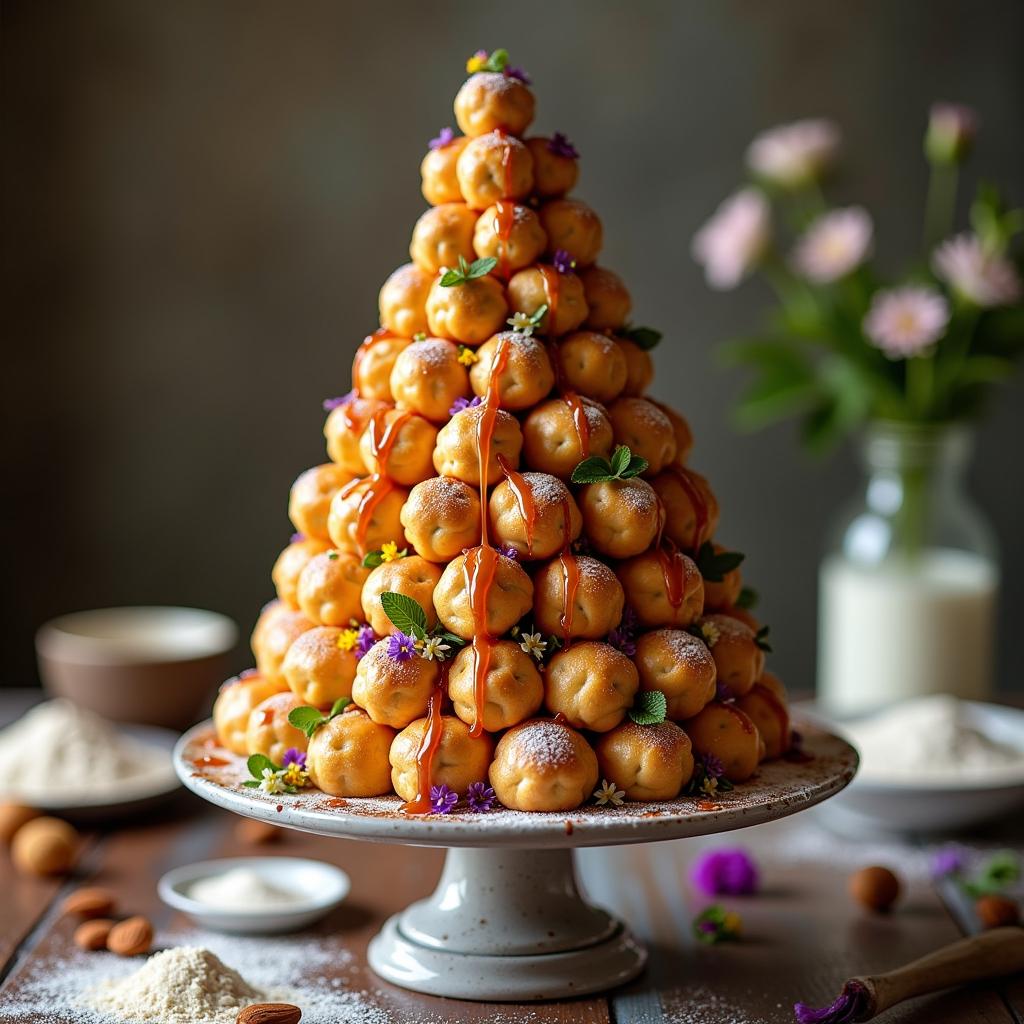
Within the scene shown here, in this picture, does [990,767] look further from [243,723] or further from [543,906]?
[243,723]

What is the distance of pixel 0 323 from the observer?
331 cm

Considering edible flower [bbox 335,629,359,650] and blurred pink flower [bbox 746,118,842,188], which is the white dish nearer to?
edible flower [bbox 335,629,359,650]

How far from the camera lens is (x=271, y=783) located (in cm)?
A: 127

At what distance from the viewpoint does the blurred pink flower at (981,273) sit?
2322mm

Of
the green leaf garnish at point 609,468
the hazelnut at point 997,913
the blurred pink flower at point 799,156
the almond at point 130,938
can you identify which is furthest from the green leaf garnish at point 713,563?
the blurred pink flower at point 799,156

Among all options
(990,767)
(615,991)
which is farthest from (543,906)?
(990,767)

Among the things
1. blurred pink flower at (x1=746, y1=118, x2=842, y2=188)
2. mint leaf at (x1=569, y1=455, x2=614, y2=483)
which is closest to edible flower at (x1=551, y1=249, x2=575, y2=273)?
mint leaf at (x1=569, y1=455, x2=614, y2=483)

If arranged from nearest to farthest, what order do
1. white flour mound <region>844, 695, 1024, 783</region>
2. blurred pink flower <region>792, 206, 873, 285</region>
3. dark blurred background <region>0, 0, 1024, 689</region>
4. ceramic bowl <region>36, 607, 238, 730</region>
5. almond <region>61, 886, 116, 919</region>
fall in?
1. almond <region>61, 886, 116, 919</region>
2. white flour mound <region>844, 695, 1024, 783</region>
3. ceramic bowl <region>36, 607, 238, 730</region>
4. blurred pink flower <region>792, 206, 873, 285</region>
5. dark blurred background <region>0, 0, 1024, 689</region>

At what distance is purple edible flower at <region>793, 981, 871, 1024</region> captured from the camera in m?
1.28

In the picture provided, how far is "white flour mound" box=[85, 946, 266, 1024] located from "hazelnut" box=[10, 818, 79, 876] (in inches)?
16.5

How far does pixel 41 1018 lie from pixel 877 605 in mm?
1544

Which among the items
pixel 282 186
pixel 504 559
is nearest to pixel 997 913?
pixel 504 559

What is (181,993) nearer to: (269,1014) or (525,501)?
(269,1014)

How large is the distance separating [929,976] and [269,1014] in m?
0.63
